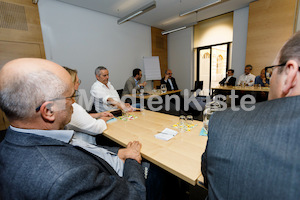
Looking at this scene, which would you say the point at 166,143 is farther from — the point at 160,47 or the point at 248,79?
the point at 160,47

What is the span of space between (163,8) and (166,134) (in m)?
4.87

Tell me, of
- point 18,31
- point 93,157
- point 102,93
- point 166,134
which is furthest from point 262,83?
point 18,31

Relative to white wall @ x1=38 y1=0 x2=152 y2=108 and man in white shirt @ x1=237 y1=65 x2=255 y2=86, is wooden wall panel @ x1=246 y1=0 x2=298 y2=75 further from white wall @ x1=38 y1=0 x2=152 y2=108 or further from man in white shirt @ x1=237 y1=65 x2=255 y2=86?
white wall @ x1=38 y1=0 x2=152 y2=108

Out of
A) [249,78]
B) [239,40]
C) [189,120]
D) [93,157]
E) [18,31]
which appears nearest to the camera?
[93,157]

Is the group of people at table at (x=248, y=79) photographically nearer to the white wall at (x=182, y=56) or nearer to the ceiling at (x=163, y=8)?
the white wall at (x=182, y=56)

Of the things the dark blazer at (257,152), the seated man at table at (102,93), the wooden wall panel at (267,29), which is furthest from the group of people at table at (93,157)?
the wooden wall panel at (267,29)

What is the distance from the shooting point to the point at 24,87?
0.60 meters

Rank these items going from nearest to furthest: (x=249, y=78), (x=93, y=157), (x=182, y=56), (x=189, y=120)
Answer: (x=93, y=157) < (x=189, y=120) < (x=249, y=78) < (x=182, y=56)

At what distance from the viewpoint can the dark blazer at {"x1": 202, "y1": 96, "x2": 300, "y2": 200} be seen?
1.41 ft

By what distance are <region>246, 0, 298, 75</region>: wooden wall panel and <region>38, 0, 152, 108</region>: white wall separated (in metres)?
4.04

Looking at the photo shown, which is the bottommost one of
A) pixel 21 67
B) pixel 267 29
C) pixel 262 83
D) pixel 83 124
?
pixel 83 124

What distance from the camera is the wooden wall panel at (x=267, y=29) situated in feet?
14.0

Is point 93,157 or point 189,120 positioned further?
point 189,120

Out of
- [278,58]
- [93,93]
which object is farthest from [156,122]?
[93,93]
